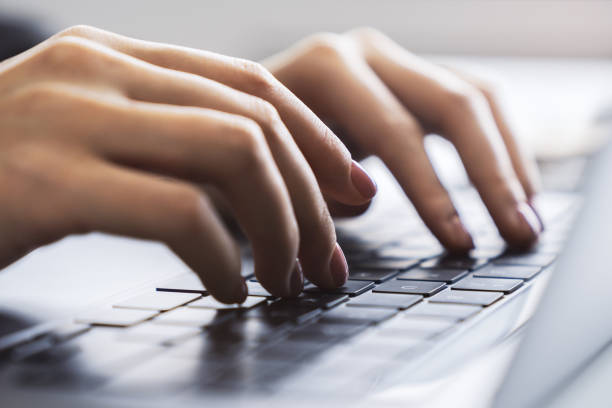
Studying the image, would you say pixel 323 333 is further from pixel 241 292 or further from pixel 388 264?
pixel 388 264

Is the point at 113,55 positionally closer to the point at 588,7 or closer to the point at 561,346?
the point at 561,346

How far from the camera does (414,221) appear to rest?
0.74 m

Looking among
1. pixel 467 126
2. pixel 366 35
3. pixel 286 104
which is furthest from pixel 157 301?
pixel 366 35

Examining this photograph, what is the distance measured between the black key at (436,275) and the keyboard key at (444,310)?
0.24ft

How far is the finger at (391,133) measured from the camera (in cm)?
59

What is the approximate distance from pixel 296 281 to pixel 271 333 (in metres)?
0.08

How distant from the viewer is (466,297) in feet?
1.29

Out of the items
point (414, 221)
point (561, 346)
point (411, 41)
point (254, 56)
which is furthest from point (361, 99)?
point (254, 56)

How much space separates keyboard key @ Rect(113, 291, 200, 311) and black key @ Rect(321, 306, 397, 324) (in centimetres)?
9

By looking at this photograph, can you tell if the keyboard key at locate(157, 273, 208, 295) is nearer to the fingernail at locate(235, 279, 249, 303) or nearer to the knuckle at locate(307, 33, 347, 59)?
the fingernail at locate(235, 279, 249, 303)

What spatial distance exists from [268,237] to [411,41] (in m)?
1.38

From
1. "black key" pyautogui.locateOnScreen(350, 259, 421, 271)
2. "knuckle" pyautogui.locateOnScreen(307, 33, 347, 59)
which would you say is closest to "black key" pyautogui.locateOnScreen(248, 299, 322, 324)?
"black key" pyautogui.locateOnScreen(350, 259, 421, 271)

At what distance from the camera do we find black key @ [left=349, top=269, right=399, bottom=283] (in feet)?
1.51

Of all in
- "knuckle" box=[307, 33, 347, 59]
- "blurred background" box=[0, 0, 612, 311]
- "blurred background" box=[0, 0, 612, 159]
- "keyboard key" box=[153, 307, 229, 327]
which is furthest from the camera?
"blurred background" box=[0, 0, 612, 159]
